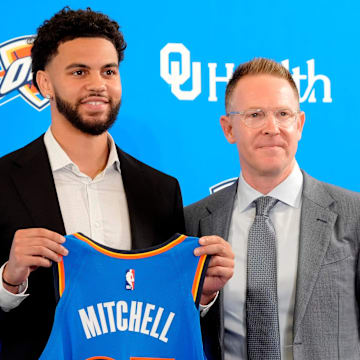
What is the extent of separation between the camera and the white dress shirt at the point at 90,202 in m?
1.56

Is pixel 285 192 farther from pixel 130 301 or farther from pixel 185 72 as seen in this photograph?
pixel 185 72

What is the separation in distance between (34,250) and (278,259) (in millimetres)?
677

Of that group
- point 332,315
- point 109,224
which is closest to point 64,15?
point 109,224

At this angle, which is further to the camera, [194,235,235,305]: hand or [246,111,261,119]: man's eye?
[246,111,261,119]: man's eye

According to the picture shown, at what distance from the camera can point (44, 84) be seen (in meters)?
1.67

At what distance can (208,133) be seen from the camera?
2.15 metres

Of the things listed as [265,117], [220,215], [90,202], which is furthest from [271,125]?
[90,202]

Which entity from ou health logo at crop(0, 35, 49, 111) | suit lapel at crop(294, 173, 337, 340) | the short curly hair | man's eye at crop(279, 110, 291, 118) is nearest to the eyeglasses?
man's eye at crop(279, 110, 291, 118)

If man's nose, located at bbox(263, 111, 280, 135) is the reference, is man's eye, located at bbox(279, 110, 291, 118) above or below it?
above

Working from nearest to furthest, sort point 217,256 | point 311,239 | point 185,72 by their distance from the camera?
1. point 217,256
2. point 311,239
3. point 185,72

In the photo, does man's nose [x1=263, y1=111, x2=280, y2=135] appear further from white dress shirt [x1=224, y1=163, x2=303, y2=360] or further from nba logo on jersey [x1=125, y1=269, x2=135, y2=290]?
nba logo on jersey [x1=125, y1=269, x2=135, y2=290]

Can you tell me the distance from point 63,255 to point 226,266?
40cm

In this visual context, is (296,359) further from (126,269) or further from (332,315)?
(126,269)

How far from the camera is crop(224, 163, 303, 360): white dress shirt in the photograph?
1.53 meters
